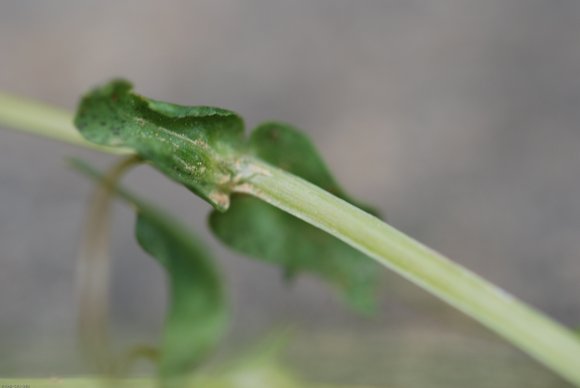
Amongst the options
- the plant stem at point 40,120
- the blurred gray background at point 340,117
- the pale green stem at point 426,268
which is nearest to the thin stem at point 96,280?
the plant stem at point 40,120

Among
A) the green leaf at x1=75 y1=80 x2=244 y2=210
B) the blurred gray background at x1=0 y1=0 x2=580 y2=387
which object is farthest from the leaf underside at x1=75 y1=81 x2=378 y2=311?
the blurred gray background at x1=0 y1=0 x2=580 y2=387

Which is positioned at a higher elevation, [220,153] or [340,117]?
[340,117]

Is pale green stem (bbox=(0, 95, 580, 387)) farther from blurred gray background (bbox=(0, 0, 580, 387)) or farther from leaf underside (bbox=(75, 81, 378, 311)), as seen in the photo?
blurred gray background (bbox=(0, 0, 580, 387))

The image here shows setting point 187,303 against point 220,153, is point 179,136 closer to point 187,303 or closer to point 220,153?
point 220,153

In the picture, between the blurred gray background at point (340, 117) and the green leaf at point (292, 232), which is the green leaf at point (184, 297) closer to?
the green leaf at point (292, 232)

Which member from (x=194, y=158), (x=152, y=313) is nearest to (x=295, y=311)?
(x=152, y=313)

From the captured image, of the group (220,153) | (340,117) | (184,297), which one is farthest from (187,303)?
(340,117)

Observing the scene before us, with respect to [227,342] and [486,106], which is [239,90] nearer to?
[486,106]
